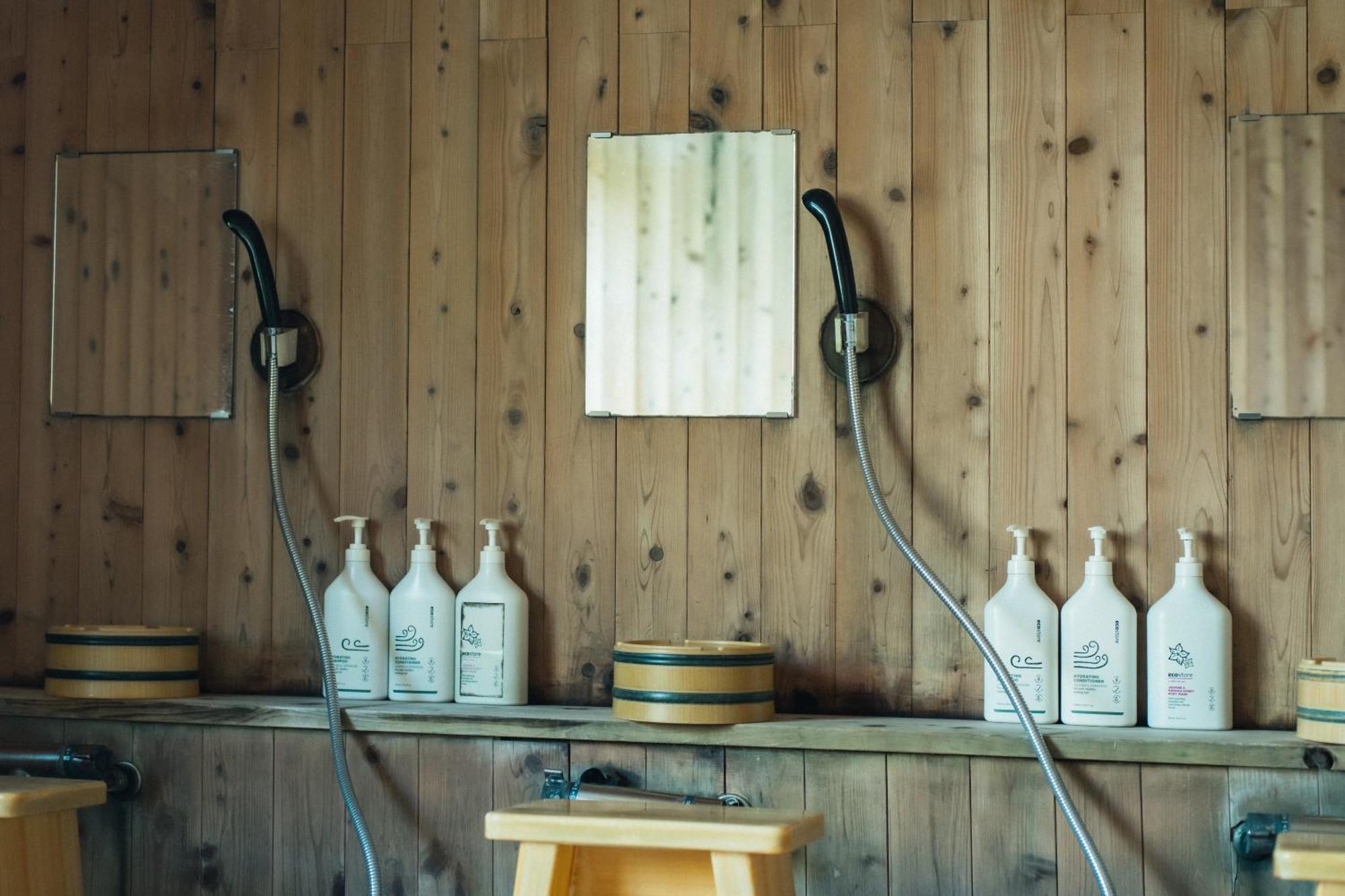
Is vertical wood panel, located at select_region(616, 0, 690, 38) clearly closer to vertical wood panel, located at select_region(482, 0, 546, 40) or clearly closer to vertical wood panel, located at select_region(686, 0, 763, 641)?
vertical wood panel, located at select_region(686, 0, 763, 641)

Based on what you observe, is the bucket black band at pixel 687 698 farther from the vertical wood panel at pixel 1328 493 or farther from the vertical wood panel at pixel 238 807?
the vertical wood panel at pixel 1328 493

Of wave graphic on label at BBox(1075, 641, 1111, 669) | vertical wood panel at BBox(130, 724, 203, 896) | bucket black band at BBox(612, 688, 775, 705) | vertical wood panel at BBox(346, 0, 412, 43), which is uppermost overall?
vertical wood panel at BBox(346, 0, 412, 43)

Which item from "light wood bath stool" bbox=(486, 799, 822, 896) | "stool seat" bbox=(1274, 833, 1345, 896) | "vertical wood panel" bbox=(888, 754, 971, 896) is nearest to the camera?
"stool seat" bbox=(1274, 833, 1345, 896)

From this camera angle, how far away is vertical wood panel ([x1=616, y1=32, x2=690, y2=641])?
7.09 ft

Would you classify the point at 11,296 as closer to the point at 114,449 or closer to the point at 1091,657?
the point at 114,449

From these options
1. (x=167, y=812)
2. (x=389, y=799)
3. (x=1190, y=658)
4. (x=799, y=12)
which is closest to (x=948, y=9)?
(x=799, y=12)

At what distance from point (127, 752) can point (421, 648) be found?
46 cm

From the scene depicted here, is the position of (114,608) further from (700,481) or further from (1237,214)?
(1237,214)

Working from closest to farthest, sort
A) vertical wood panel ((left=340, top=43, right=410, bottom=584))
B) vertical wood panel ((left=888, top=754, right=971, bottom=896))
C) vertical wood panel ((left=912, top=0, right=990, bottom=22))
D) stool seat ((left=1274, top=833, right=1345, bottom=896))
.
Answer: stool seat ((left=1274, top=833, right=1345, bottom=896))
vertical wood panel ((left=888, top=754, right=971, bottom=896))
vertical wood panel ((left=912, top=0, right=990, bottom=22))
vertical wood panel ((left=340, top=43, right=410, bottom=584))

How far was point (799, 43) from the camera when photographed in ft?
7.12

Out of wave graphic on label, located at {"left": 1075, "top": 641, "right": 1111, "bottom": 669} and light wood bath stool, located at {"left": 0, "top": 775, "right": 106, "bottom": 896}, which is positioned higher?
wave graphic on label, located at {"left": 1075, "top": 641, "right": 1111, "bottom": 669}

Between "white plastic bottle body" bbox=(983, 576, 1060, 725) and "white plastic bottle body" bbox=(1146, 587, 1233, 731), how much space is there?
5.4 inches

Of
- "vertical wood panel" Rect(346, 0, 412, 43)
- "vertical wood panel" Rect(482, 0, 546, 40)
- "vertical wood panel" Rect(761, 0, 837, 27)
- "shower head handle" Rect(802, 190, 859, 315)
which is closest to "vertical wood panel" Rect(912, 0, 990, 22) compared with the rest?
"vertical wood panel" Rect(761, 0, 837, 27)

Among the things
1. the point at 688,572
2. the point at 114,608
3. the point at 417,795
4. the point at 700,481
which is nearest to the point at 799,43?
the point at 700,481
